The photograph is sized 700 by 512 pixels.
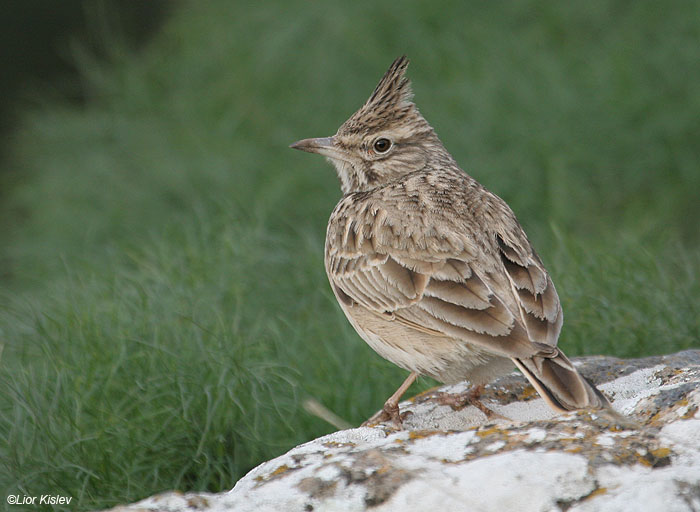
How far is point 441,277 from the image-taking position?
3.73 meters

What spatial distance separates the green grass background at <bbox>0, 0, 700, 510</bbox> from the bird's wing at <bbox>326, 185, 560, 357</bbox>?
0.85 metres

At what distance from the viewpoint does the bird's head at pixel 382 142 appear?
4703 millimetres

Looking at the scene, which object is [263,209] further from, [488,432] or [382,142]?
[488,432]

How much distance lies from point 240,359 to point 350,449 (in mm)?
1838

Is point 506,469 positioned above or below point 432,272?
below

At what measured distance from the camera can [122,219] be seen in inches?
343

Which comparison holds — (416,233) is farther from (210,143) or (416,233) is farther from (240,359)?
(210,143)

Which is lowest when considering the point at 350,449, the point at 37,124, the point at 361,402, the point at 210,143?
the point at 361,402

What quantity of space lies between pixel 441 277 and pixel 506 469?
1252 millimetres

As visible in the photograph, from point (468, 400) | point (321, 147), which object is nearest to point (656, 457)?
point (468, 400)

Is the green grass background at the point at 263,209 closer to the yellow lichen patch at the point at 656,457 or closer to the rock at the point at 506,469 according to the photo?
the rock at the point at 506,469

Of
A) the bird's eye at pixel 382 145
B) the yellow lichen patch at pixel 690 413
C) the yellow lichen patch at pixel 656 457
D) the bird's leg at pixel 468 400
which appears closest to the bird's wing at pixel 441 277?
the bird's leg at pixel 468 400

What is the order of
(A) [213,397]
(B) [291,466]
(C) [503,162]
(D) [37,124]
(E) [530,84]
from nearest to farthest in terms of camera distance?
(B) [291,466]
(A) [213,397]
(C) [503,162]
(E) [530,84]
(D) [37,124]

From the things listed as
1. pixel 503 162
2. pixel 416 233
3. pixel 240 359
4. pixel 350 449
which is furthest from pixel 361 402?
A: pixel 503 162
